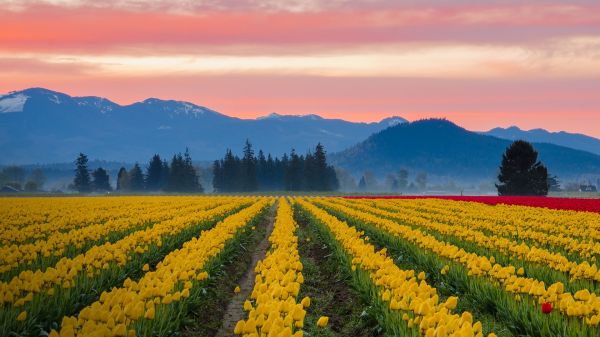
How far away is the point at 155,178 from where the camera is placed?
149250mm

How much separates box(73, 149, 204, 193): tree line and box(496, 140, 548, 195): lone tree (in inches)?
2841

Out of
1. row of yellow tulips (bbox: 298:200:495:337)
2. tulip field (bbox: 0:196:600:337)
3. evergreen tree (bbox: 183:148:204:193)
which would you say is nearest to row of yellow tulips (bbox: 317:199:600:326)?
tulip field (bbox: 0:196:600:337)

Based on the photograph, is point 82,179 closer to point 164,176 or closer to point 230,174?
point 164,176

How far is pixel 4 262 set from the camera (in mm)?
12922

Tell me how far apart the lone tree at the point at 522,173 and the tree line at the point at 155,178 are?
7217 centimetres

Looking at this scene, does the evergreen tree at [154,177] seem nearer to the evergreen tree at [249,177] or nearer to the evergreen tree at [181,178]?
the evergreen tree at [181,178]

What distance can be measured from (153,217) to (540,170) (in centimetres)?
6064

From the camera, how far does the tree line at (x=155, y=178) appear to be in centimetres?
13838

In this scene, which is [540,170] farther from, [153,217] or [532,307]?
[532,307]

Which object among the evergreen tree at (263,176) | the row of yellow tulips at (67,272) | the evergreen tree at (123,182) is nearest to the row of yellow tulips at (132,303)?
the row of yellow tulips at (67,272)

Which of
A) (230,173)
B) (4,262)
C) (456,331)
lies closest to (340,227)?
(4,262)

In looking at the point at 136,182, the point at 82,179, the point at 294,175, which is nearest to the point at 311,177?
the point at 294,175

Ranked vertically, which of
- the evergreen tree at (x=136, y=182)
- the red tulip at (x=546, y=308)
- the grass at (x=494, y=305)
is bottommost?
the grass at (x=494, y=305)

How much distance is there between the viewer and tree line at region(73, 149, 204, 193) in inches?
5448
